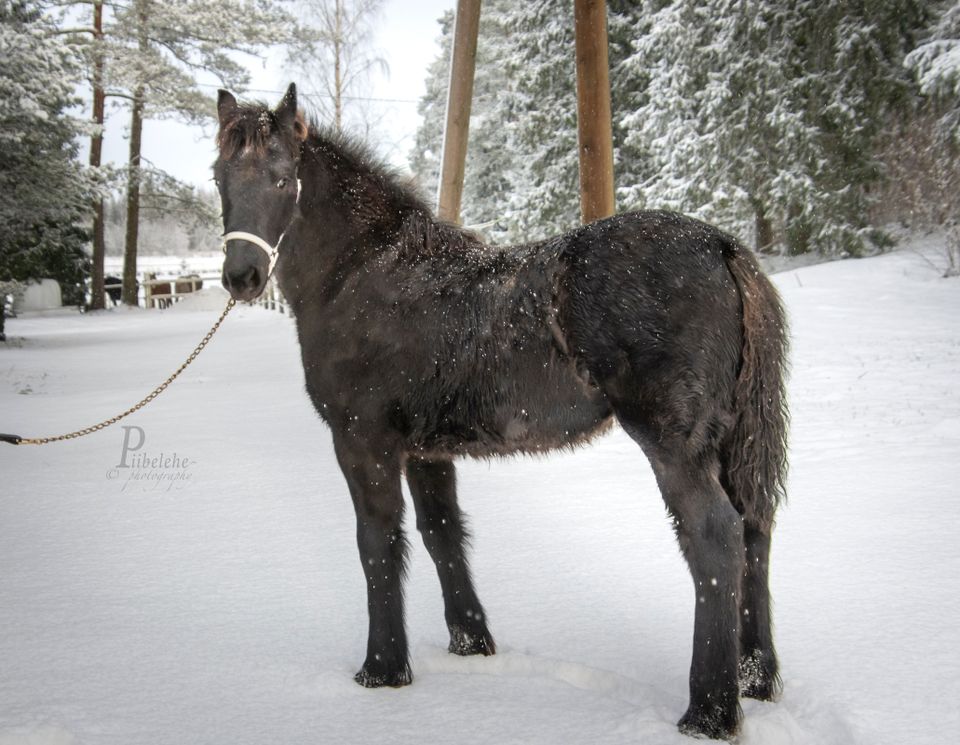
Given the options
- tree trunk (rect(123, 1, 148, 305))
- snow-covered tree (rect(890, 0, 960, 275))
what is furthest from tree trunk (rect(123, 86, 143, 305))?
snow-covered tree (rect(890, 0, 960, 275))

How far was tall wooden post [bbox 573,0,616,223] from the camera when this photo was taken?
705 cm

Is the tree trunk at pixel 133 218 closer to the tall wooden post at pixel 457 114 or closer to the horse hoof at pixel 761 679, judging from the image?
the tall wooden post at pixel 457 114

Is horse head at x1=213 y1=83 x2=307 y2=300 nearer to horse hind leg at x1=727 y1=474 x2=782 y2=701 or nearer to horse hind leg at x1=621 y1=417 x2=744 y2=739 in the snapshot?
horse hind leg at x1=621 y1=417 x2=744 y2=739

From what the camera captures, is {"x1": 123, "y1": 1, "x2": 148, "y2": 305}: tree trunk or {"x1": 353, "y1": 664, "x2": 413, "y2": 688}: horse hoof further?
{"x1": 123, "y1": 1, "x2": 148, "y2": 305}: tree trunk

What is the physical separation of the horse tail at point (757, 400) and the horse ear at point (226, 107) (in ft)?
6.64

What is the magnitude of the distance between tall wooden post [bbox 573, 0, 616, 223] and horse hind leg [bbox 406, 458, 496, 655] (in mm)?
4457

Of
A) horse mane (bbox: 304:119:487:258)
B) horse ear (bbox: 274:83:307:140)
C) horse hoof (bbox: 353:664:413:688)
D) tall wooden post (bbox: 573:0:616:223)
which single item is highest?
tall wooden post (bbox: 573:0:616:223)

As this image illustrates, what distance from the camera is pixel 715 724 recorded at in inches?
99.3

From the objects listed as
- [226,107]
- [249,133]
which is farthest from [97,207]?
[249,133]

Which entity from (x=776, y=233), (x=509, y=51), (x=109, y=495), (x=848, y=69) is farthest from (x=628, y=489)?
(x=509, y=51)

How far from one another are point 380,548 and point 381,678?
1.68ft

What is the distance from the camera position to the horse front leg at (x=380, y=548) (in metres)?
2.93

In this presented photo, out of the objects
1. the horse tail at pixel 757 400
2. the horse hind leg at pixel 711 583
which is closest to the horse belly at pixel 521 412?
the horse hind leg at pixel 711 583

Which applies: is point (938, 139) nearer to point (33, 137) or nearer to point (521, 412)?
point (521, 412)
